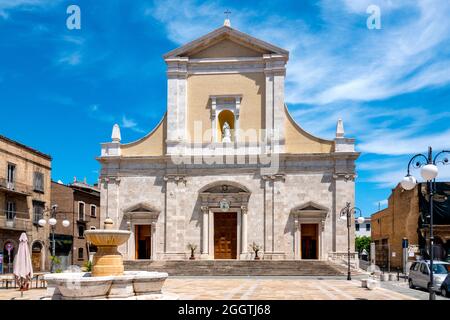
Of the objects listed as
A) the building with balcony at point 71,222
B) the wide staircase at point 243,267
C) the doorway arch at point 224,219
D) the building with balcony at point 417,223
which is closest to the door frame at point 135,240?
the wide staircase at point 243,267

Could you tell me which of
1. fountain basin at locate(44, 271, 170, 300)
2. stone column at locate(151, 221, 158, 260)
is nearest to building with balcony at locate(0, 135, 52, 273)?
stone column at locate(151, 221, 158, 260)

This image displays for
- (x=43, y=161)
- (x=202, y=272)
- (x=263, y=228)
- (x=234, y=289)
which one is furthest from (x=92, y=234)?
(x=43, y=161)

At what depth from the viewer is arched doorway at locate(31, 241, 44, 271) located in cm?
4333

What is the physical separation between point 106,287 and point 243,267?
20399mm

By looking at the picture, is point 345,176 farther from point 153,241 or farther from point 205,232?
point 153,241

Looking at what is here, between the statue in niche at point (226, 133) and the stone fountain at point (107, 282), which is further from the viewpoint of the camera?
the statue in niche at point (226, 133)

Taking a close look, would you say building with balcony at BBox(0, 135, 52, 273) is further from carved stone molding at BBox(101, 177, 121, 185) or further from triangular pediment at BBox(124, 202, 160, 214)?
triangular pediment at BBox(124, 202, 160, 214)

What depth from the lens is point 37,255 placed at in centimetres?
4394

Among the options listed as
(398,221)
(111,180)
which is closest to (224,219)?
(111,180)

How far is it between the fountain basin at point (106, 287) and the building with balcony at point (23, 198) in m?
24.9

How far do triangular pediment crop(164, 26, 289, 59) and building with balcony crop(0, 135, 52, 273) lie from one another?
13822 mm

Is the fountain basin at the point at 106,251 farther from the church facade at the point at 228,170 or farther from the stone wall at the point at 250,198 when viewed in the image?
the stone wall at the point at 250,198

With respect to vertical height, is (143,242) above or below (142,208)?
below

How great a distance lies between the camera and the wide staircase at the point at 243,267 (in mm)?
33281
